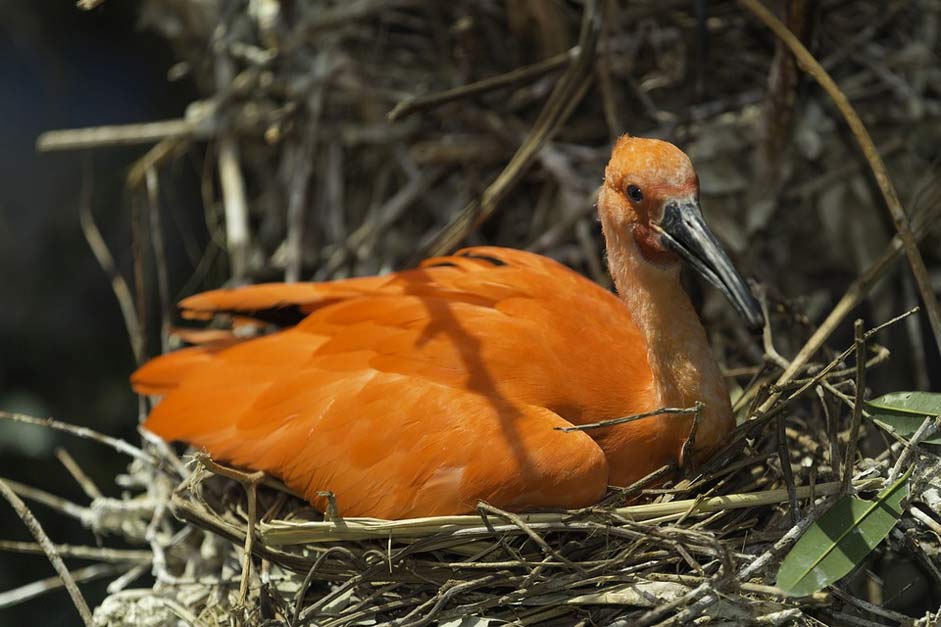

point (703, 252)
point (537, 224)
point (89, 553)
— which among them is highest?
point (703, 252)

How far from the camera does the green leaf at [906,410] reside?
2197 millimetres

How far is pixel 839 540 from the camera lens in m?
2.07

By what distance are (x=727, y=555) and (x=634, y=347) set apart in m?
0.72

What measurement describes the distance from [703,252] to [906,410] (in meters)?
0.58

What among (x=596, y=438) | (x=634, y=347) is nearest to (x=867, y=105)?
(x=634, y=347)

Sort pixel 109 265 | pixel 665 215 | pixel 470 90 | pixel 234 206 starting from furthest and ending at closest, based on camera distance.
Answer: pixel 234 206 < pixel 109 265 < pixel 470 90 < pixel 665 215

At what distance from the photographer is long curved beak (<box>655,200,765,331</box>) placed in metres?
2.19

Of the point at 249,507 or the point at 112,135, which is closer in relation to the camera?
the point at 249,507

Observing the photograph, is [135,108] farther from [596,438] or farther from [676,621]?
[676,621]

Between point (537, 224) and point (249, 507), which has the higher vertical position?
point (537, 224)

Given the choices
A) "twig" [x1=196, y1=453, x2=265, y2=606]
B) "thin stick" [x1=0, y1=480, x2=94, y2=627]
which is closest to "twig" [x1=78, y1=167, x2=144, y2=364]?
"thin stick" [x1=0, y1=480, x2=94, y2=627]

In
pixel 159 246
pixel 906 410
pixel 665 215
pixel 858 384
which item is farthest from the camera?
pixel 159 246

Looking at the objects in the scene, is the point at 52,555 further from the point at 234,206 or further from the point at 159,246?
the point at 234,206

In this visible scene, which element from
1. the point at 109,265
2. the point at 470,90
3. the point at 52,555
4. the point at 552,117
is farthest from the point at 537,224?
the point at 52,555
